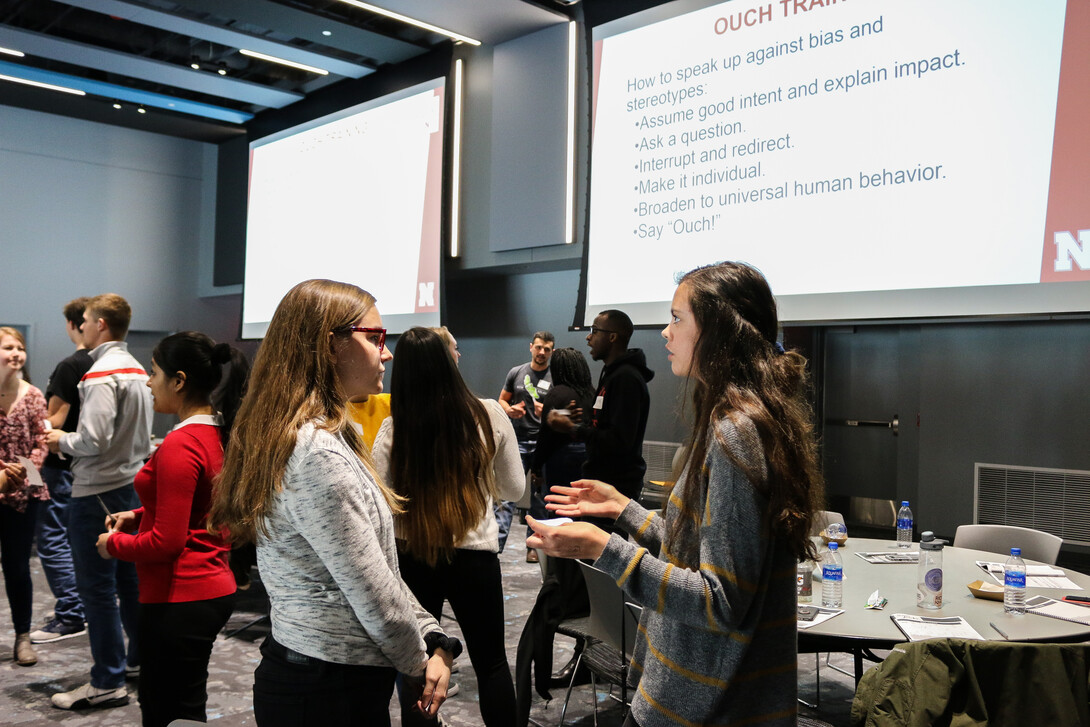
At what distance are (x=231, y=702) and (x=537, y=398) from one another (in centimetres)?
315

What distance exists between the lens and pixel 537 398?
232 inches

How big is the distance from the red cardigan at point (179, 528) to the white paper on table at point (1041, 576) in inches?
98.4

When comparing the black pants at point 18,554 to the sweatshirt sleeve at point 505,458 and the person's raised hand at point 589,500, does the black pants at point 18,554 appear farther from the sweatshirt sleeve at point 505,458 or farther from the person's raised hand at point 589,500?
the person's raised hand at point 589,500

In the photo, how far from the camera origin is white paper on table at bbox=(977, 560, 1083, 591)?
270cm

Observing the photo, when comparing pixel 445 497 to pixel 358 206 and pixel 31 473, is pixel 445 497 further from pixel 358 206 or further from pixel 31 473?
pixel 358 206

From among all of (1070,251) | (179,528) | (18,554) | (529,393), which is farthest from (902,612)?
(529,393)

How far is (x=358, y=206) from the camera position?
788cm

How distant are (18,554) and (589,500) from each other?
10.9ft

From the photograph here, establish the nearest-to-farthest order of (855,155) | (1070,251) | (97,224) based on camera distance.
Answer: (1070,251) → (855,155) → (97,224)

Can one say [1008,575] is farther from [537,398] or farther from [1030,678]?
[537,398]

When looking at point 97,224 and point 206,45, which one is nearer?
point 206,45

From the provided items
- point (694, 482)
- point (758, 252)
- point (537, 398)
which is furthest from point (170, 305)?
point (694, 482)

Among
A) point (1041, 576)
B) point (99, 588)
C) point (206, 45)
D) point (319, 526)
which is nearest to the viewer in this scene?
point (319, 526)

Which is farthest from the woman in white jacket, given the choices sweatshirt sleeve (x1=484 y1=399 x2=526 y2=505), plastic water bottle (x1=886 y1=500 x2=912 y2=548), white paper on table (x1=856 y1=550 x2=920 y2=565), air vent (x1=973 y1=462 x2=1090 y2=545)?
air vent (x1=973 y1=462 x2=1090 y2=545)
